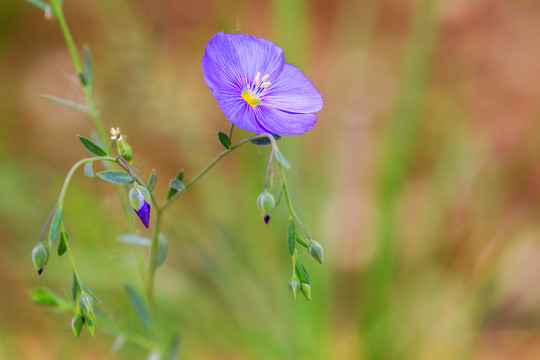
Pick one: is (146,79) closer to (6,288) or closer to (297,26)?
(297,26)

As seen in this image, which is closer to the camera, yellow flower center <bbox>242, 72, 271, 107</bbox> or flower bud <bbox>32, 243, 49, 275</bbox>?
flower bud <bbox>32, 243, 49, 275</bbox>

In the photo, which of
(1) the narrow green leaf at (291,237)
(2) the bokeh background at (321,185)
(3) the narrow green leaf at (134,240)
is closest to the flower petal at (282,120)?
(1) the narrow green leaf at (291,237)

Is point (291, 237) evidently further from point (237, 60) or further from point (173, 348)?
point (173, 348)

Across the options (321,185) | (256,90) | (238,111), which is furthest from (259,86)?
(321,185)

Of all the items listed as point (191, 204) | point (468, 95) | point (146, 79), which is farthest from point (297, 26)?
point (468, 95)

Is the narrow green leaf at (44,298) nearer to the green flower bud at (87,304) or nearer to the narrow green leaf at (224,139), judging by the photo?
the green flower bud at (87,304)

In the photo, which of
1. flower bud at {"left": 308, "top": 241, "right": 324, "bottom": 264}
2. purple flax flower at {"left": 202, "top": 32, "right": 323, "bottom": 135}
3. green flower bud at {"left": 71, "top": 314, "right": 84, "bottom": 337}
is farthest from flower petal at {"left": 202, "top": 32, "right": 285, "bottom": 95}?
green flower bud at {"left": 71, "top": 314, "right": 84, "bottom": 337}

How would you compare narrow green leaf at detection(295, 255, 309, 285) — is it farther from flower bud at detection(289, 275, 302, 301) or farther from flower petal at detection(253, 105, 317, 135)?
flower petal at detection(253, 105, 317, 135)
